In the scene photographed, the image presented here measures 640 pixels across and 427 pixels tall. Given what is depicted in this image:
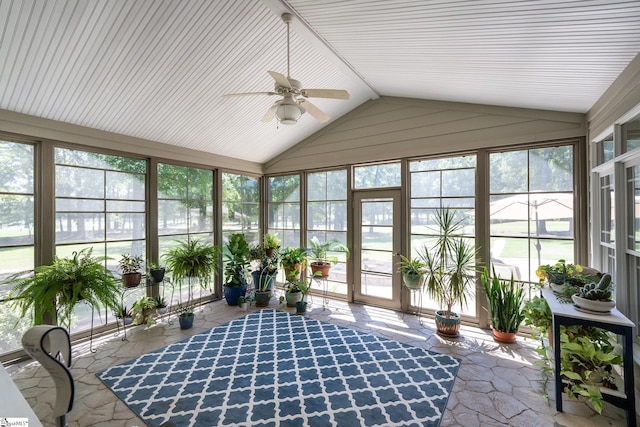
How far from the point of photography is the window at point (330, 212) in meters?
5.26

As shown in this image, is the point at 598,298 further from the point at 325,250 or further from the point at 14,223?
the point at 14,223

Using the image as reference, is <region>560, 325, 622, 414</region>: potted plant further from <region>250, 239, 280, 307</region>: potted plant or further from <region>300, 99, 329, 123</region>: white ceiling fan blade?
<region>250, 239, 280, 307</region>: potted plant

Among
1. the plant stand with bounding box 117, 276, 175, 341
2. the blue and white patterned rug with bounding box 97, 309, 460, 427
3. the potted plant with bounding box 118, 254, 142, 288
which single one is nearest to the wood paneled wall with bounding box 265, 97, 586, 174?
the blue and white patterned rug with bounding box 97, 309, 460, 427

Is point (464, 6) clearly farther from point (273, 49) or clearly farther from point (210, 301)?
point (210, 301)

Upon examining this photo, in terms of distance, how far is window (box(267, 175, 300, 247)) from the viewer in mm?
5820

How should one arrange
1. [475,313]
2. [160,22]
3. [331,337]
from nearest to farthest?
1. [160,22]
2. [331,337]
3. [475,313]

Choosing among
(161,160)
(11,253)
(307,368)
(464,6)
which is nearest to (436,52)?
(464,6)

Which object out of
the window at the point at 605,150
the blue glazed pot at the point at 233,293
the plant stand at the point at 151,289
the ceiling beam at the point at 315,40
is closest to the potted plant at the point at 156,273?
the plant stand at the point at 151,289

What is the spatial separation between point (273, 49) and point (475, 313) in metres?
4.27

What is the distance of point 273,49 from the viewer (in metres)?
3.28

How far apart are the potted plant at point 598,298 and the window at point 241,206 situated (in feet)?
16.3

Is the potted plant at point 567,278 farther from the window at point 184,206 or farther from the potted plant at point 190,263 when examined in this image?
the window at point 184,206

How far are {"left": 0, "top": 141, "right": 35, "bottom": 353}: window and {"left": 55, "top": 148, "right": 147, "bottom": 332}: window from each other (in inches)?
9.8

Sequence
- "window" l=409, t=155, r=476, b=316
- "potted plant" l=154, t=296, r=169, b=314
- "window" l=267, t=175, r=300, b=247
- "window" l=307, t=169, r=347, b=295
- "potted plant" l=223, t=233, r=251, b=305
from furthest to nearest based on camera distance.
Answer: "window" l=267, t=175, r=300, b=247 < "window" l=307, t=169, r=347, b=295 < "potted plant" l=223, t=233, r=251, b=305 < "potted plant" l=154, t=296, r=169, b=314 < "window" l=409, t=155, r=476, b=316
